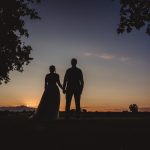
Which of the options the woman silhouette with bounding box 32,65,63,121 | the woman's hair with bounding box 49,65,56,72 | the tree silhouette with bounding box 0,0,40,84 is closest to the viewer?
the woman's hair with bounding box 49,65,56,72

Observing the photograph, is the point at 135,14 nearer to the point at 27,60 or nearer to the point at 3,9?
the point at 3,9

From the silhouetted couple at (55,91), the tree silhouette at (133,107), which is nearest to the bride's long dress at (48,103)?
the silhouetted couple at (55,91)

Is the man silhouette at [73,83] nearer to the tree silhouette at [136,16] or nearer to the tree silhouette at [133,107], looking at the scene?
the tree silhouette at [136,16]

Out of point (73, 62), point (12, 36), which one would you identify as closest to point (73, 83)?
point (73, 62)

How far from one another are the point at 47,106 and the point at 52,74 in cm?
158

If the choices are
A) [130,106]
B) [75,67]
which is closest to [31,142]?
[75,67]

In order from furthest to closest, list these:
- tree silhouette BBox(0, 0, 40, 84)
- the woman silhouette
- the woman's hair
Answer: tree silhouette BBox(0, 0, 40, 84)
the woman silhouette
the woman's hair

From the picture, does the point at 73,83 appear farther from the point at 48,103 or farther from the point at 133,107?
the point at 133,107

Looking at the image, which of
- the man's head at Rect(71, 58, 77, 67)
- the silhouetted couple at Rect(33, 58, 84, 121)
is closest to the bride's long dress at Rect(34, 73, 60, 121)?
the silhouetted couple at Rect(33, 58, 84, 121)

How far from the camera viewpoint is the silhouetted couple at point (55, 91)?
18984mm

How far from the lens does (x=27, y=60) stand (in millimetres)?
40156

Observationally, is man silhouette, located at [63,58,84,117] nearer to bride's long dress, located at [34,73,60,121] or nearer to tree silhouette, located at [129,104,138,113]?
bride's long dress, located at [34,73,60,121]

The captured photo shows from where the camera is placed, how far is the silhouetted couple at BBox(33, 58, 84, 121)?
19.0 metres

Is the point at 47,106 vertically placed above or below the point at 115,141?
above
